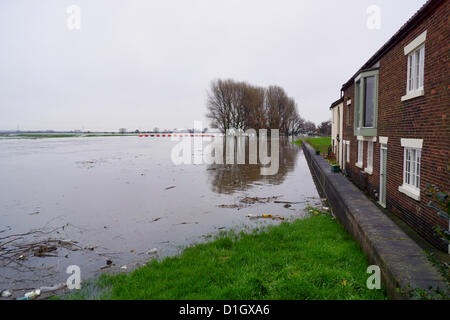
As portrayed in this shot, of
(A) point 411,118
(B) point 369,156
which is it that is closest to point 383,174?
(B) point 369,156

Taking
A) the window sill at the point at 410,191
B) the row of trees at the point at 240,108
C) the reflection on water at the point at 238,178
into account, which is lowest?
the reflection on water at the point at 238,178

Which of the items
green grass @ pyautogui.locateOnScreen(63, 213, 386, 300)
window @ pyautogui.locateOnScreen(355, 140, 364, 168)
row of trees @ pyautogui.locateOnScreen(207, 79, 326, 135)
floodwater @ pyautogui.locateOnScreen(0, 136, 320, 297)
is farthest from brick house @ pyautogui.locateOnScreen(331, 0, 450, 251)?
row of trees @ pyautogui.locateOnScreen(207, 79, 326, 135)

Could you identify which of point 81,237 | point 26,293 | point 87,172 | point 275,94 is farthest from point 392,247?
point 275,94

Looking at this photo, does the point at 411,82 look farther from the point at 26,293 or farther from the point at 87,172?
the point at 87,172

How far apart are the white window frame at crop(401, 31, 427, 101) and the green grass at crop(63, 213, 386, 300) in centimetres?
413

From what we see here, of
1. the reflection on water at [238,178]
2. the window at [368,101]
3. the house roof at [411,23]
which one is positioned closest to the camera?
the house roof at [411,23]

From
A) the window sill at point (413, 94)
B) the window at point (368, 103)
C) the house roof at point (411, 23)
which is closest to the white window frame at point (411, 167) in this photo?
the window sill at point (413, 94)

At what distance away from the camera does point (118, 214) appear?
39.0 ft

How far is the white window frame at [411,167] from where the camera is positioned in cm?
801

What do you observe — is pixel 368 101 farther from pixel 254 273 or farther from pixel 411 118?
pixel 254 273

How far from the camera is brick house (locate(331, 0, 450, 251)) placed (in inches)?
265

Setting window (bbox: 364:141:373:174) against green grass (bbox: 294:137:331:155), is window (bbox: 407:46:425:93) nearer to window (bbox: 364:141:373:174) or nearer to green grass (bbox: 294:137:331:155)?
window (bbox: 364:141:373:174)

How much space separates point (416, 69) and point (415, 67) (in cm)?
6

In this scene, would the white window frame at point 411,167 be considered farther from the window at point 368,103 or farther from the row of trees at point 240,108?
the row of trees at point 240,108
